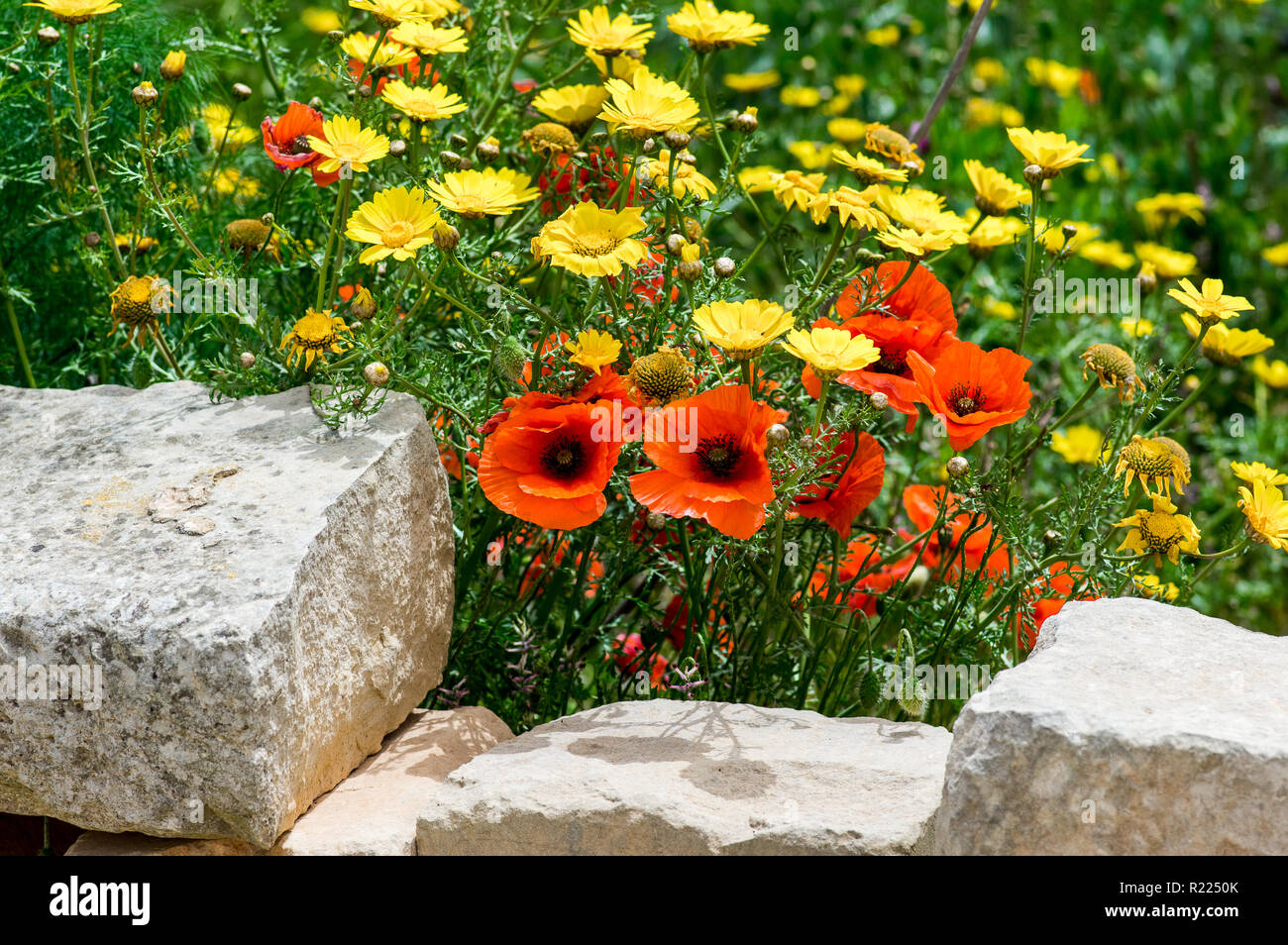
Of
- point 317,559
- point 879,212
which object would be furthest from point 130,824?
point 879,212

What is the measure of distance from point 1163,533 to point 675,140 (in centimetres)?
90

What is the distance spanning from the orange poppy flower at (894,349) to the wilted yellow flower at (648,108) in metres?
0.35

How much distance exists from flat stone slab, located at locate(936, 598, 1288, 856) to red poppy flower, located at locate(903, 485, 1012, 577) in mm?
621

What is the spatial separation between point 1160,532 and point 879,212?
0.61 meters

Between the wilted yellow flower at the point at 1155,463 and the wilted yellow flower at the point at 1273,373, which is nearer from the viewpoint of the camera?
the wilted yellow flower at the point at 1155,463

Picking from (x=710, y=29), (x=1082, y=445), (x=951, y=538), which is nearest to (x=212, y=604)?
(x=710, y=29)

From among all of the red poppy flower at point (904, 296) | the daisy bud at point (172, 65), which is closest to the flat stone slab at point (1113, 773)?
the red poppy flower at point (904, 296)

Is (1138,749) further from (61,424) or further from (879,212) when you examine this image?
(61,424)

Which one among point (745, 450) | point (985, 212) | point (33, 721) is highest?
point (985, 212)

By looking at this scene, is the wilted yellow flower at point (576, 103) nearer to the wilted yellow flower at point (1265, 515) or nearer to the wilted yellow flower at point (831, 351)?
the wilted yellow flower at point (831, 351)

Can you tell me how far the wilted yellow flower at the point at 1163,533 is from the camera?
1.94 meters

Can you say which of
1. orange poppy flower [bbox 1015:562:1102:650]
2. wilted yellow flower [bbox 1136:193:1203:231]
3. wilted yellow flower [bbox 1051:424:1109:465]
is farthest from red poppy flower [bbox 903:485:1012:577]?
wilted yellow flower [bbox 1136:193:1203:231]

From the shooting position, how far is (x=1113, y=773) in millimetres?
1416

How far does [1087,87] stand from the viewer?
4.94m
